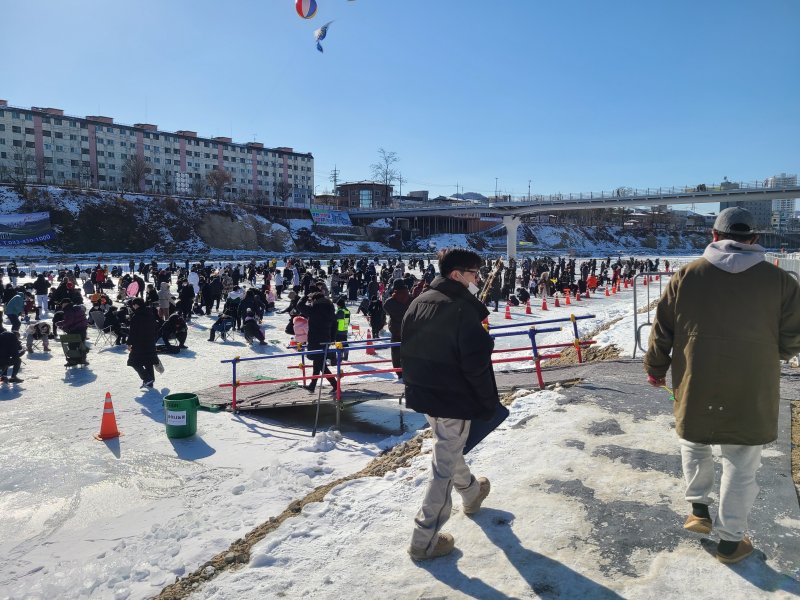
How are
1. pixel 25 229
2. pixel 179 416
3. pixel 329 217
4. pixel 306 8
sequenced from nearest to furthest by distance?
pixel 179 416 < pixel 306 8 < pixel 25 229 < pixel 329 217

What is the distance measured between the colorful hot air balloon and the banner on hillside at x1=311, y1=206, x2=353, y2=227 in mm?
66399

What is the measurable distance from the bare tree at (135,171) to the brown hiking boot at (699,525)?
9183 cm

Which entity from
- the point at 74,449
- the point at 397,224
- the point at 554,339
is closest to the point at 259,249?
the point at 397,224

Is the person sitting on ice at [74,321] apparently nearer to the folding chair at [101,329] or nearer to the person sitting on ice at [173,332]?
the person sitting on ice at [173,332]

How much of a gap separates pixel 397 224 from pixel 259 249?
28.5m

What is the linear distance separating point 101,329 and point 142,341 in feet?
18.9

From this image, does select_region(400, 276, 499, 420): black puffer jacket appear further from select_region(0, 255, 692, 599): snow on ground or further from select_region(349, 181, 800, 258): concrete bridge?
select_region(349, 181, 800, 258): concrete bridge

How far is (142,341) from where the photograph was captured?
9.34 meters

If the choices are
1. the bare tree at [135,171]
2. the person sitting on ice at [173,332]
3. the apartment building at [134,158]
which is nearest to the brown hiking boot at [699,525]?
the person sitting on ice at [173,332]

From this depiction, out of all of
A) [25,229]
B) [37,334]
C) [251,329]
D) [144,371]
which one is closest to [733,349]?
[144,371]

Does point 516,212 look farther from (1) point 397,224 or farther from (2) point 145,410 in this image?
(2) point 145,410

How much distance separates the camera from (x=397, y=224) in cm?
8931

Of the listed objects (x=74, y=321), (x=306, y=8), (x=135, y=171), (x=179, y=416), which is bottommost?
(x=179, y=416)

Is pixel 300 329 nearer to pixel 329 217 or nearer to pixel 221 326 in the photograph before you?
pixel 221 326
